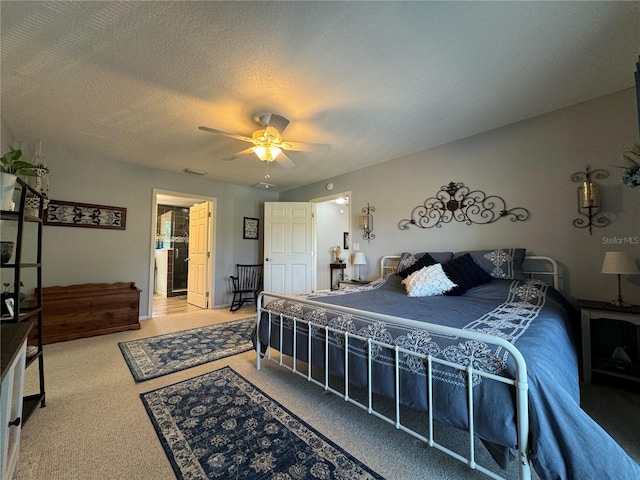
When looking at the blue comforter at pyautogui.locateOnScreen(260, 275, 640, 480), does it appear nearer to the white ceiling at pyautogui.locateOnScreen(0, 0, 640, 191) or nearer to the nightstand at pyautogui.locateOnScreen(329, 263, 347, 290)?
the white ceiling at pyautogui.locateOnScreen(0, 0, 640, 191)

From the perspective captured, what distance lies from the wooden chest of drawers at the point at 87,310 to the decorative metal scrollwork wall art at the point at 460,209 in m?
4.01

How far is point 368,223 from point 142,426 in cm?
336

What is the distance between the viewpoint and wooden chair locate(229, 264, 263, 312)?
Result: 16.1 feet

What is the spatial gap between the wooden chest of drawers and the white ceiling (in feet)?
6.36

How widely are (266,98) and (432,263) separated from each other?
2.36 metres

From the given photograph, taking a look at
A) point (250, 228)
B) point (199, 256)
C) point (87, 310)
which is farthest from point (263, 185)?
point (87, 310)

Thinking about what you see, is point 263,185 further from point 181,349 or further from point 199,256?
point 181,349

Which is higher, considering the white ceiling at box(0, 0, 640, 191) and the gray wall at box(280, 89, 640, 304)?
A: the white ceiling at box(0, 0, 640, 191)

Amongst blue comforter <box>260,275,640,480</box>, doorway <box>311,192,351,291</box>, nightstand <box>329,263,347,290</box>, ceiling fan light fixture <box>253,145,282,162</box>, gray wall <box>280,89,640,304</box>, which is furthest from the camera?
doorway <box>311,192,351,291</box>

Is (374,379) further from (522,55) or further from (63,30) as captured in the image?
(63,30)

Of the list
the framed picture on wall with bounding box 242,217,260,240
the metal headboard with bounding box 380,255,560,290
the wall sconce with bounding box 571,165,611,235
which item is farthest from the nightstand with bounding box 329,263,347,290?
the wall sconce with bounding box 571,165,611,235

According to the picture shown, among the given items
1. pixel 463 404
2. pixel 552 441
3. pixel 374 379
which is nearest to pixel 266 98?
pixel 374 379

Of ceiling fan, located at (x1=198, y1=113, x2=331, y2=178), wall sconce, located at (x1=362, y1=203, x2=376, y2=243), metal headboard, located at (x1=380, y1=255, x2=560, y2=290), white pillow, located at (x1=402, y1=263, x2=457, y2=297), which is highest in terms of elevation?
ceiling fan, located at (x1=198, y1=113, x2=331, y2=178)

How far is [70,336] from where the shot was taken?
3043 millimetres
